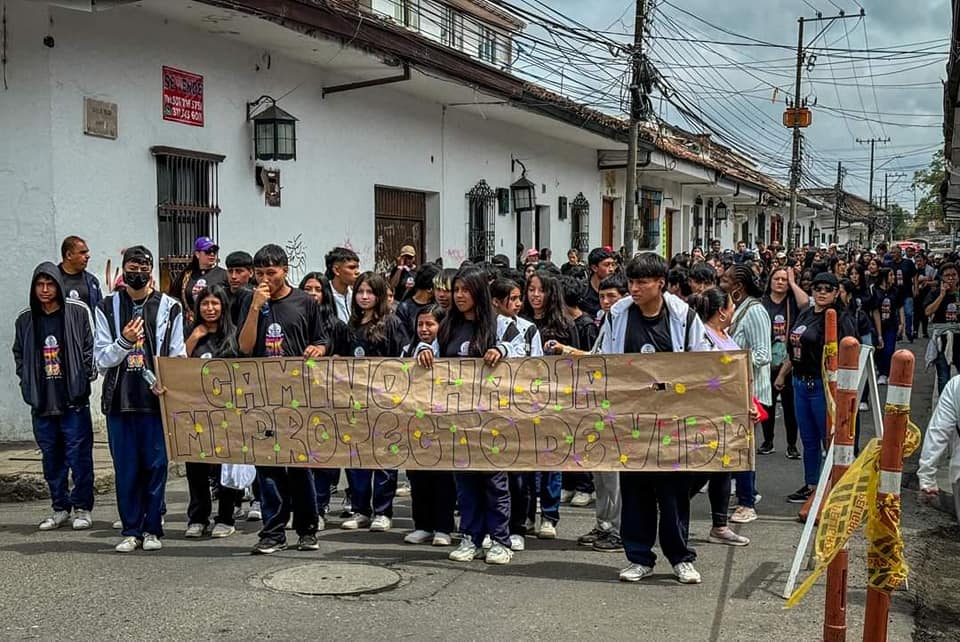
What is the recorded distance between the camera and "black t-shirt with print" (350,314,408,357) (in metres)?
7.38

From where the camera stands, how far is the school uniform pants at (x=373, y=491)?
24.4 ft

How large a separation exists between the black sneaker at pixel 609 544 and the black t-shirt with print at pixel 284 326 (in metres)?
2.29

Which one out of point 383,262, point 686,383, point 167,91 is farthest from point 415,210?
point 686,383

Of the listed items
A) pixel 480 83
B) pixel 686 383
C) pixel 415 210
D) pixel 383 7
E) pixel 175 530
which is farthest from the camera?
pixel 383 7

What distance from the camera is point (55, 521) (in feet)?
24.2

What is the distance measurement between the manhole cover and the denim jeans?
3.62 m

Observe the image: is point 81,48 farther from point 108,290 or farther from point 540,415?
point 540,415

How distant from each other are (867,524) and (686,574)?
1931 mm

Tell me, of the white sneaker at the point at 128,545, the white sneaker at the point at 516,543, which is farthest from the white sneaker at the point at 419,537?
the white sneaker at the point at 128,545

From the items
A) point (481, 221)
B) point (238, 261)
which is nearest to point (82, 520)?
point (238, 261)

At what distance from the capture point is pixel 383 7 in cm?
2783

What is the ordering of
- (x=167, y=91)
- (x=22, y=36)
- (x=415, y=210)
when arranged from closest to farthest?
(x=22, y=36) < (x=167, y=91) < (x=415, y=210)

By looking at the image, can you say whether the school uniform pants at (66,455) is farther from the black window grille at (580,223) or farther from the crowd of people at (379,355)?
the black window grille at (580,223)

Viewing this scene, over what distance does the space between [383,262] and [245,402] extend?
9668mm
